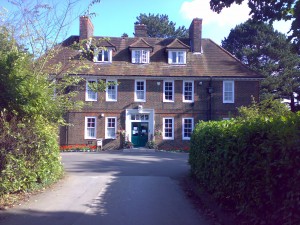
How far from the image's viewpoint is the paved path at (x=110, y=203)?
6.79 metres

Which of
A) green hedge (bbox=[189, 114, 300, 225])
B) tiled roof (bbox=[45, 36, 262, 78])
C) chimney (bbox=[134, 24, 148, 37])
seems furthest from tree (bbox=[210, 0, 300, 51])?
chimney (bbox=[134, 24, 148, 37])

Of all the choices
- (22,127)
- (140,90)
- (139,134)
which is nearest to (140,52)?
(140,90)

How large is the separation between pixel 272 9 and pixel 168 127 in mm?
20660

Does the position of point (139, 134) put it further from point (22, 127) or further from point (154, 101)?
point (22, 127)

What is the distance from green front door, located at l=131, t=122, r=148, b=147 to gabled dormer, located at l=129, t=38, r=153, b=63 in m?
5.22

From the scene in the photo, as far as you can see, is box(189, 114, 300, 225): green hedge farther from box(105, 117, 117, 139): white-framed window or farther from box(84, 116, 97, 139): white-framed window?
box(84, 116, 97, 139): white-framed window

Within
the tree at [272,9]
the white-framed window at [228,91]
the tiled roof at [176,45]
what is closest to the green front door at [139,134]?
the tiled roof at [176,45]

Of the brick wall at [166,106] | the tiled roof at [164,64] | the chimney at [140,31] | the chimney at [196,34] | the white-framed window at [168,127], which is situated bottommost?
the white-framed window at [168,127]

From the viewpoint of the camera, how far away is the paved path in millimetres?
6785

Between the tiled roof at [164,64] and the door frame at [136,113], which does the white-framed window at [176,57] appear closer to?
the tiled roof at [164,64]

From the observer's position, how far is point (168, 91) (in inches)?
1077

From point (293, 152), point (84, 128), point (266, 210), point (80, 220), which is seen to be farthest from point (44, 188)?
point (84, 128)

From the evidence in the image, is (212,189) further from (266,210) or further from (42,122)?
(42,122)

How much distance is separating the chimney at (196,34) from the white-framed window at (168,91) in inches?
173
